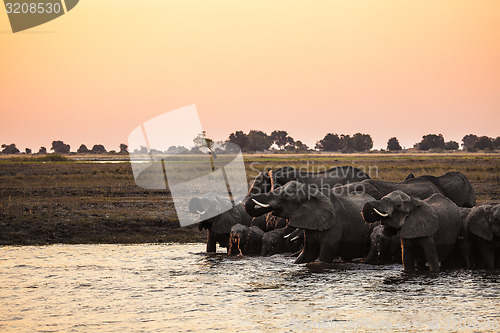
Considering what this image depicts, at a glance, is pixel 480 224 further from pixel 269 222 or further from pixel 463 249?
pixel 269 222

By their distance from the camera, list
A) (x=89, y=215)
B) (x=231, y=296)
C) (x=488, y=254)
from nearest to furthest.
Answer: (x=231, y=296) < (x=488, y=254) < (x=89, y=215)

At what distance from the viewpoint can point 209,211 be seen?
1609 cm

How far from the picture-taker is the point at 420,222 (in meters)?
12.6

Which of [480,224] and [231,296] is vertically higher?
[480,224]

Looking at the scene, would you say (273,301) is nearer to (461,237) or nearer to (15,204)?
(461,237)

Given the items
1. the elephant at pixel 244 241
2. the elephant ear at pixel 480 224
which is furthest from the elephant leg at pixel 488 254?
the elephant at pixel 244 241

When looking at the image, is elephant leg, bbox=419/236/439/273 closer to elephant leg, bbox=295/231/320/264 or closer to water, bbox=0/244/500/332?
water, bbox=0/244/500/332

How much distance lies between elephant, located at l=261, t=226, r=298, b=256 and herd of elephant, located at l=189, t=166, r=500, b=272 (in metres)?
0.02

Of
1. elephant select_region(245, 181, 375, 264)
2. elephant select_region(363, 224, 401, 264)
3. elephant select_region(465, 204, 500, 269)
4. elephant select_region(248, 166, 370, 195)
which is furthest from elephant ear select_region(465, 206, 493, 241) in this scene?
elephant select_region(248, 166, 370, 195)

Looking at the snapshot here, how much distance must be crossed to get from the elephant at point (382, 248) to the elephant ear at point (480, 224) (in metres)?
1.70

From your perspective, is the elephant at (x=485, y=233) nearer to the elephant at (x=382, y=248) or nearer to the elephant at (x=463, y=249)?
the elephant at (x=463, y=249)

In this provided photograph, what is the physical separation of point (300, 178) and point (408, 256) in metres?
4.62

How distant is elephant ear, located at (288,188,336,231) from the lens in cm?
1366

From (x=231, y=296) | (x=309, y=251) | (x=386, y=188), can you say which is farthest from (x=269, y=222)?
(x=231, y=296)
